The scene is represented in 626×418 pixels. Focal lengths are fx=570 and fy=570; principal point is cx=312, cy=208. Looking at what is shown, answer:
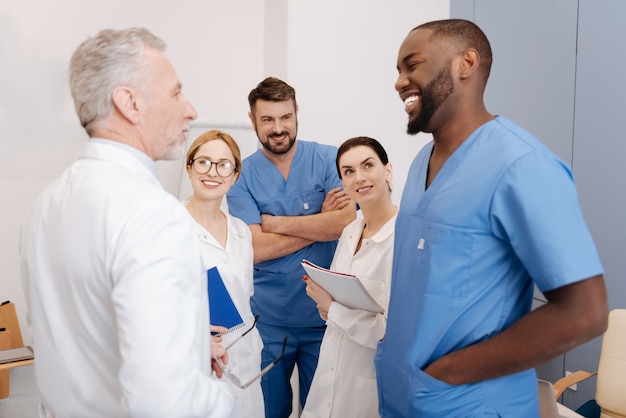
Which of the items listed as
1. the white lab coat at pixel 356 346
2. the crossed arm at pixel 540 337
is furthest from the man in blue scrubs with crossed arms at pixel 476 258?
the white lab coat at pixel 356 346

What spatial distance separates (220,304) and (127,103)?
0.78 m

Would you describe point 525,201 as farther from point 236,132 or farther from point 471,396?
point 236,132

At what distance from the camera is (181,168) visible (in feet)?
11.4

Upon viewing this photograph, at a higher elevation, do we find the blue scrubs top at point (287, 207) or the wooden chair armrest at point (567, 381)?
the blue scrubs top at point (287, 207)

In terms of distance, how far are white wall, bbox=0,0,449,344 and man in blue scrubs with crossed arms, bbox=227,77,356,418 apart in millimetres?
955

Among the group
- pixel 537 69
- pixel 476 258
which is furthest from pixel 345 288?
pixel 537 69

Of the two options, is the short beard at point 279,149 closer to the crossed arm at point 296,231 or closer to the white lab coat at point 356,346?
the crossed arm at point 296,231

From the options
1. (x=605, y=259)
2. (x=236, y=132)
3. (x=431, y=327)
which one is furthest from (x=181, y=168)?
(x=431, y=327)

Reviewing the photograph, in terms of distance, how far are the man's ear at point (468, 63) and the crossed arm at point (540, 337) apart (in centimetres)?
49

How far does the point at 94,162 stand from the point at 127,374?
0.39m

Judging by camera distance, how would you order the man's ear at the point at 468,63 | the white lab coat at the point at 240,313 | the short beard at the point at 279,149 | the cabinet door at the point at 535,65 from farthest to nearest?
1. the cabinet door at the point at 535,65
2. the short beard at the point at 279,149
3. the white lab coat at the point at 240,313
4. the man's ear at the point at 468,63

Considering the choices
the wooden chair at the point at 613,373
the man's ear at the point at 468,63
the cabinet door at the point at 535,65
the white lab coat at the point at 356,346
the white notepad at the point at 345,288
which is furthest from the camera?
the cabinet door at the point at 535,65

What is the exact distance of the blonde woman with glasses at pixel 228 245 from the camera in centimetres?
195

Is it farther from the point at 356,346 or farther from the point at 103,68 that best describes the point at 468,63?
the point at 356,346
